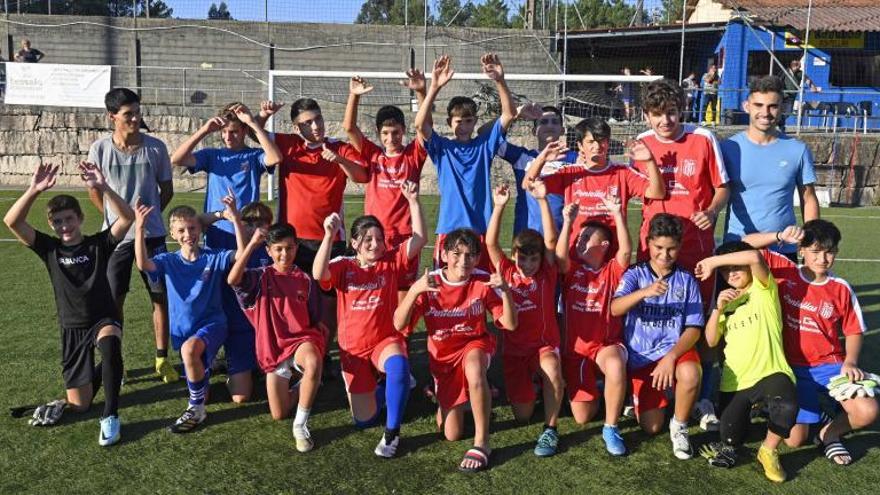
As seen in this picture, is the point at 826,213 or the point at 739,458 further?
the point at 826,213

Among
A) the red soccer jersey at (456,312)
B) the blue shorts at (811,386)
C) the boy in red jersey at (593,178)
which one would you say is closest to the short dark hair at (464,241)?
the red soccer jersey at (456,312)

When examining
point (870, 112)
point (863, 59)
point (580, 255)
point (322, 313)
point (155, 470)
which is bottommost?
point (155, 470)

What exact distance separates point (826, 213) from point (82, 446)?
1406 centimetres

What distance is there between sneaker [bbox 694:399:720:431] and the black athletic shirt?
3.66m

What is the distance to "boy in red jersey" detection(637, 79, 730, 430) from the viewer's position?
4.54 m

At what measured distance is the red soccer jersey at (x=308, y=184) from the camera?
5.37 meters

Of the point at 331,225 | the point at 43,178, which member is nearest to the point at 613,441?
the point at 331,225

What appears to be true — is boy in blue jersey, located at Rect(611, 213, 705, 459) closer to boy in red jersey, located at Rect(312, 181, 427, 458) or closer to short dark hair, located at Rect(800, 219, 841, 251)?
short dark hair, located at Rect(800, 219, 841, 251)

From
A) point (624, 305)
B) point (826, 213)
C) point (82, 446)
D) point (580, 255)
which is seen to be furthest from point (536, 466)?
point (826, 213)

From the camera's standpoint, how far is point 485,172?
16.9 ft

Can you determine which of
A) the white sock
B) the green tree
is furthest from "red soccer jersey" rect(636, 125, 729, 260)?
the green tree

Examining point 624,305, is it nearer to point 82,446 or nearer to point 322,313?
point 322,313

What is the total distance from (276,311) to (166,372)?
1.10m

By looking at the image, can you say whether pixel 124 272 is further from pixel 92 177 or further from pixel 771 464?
pixel 771 464
